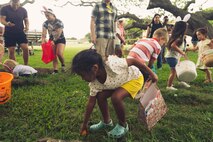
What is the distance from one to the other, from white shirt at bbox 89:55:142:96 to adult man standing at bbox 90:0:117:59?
2171 mm

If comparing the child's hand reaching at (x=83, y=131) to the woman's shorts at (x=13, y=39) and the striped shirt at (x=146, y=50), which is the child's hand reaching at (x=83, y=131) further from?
the woman's shorts at (x=13, y=39)

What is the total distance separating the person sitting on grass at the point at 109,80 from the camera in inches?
89.6

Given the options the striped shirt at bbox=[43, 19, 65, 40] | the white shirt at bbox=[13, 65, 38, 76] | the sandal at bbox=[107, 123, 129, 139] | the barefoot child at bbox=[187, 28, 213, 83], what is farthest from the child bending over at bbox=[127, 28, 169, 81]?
the striped shirt at bbox=[43, 19, 65, 40]

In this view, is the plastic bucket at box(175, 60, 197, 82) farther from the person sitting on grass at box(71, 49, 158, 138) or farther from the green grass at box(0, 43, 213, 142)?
the person sitting on grass at box(71, 49, 158, 138)

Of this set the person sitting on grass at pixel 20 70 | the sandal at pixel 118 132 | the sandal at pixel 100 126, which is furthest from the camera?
the person sitting on grass at pixel 20 70

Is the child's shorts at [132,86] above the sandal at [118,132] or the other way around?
above

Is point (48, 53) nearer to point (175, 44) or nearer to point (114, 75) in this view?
point (175, 44)

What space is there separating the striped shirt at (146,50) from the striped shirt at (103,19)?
123 centimetres

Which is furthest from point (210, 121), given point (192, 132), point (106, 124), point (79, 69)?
point (79, 69)

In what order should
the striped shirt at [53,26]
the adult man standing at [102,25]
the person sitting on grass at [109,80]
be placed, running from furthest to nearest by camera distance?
the striped shirt at [53,26]
the adult man standing at [102,25]
the person sitting on grass at [109,80]

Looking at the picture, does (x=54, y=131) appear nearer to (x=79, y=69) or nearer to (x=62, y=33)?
(x=79, y=69)

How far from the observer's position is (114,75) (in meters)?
2.46

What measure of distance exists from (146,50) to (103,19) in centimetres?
146

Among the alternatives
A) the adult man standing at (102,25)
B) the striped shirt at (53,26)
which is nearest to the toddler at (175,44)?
the adult man standing at (102,25)
